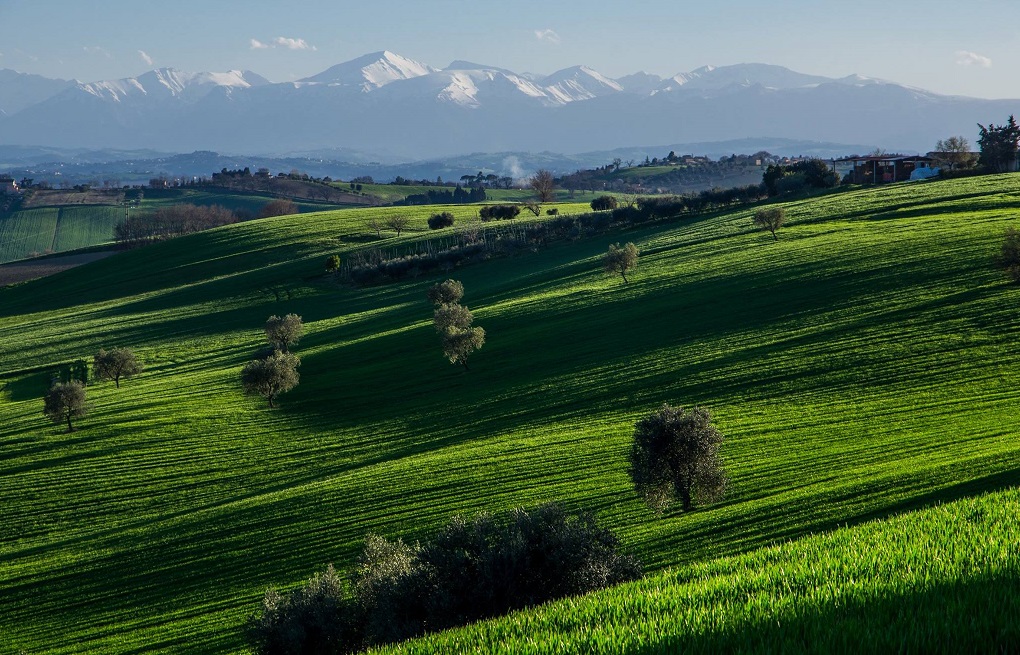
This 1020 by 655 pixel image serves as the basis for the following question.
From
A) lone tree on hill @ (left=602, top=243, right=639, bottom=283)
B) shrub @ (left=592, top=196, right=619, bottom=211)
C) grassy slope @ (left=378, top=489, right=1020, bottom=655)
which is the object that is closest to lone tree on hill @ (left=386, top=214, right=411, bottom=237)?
shrub @ (left=592, top=196, right=619, bottom=211)

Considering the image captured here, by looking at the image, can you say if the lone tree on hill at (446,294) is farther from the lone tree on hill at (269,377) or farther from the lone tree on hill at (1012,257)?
the lone tree on hill at (1012,257)

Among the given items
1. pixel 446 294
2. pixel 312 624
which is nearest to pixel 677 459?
pixel 312 624

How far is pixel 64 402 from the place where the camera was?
66.0 m

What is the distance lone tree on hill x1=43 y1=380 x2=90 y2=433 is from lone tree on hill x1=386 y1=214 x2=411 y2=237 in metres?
103

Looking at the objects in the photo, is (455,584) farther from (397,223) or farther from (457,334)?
(397,223)

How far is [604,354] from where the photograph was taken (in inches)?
2758

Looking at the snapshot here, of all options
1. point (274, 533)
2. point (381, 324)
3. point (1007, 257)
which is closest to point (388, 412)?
point (274, 533)

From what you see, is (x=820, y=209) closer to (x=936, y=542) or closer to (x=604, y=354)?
(x=604, y=354)

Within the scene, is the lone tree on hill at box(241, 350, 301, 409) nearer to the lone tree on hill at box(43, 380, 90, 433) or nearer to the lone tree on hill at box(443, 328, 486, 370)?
the lone tree on hill at box(43, 380, 90, 433)

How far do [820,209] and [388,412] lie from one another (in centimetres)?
7544

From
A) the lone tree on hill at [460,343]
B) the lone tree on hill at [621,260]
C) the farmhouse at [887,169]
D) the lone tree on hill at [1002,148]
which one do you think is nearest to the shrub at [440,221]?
the lone tree on hill at [621,260]

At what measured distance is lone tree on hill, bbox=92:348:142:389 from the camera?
8331cm

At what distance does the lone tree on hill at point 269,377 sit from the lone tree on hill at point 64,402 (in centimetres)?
1303

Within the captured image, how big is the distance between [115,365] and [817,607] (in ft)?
282
